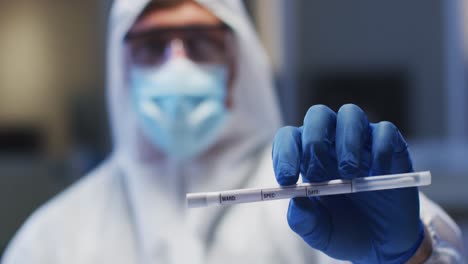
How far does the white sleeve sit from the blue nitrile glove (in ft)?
0.21

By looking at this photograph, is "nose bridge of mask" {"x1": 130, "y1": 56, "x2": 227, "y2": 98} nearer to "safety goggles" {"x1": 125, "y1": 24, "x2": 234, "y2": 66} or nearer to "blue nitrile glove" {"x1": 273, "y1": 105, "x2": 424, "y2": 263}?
"safety goggles" {"x1": 125, "y1": 24, "x2": 234, "y2": 66}

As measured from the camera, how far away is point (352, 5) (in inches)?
126

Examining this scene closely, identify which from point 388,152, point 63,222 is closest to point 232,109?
point 63,222

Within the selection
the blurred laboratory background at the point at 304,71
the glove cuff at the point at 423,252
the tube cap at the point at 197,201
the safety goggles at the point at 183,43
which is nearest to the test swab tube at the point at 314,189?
the tube cap at the point at 197,201

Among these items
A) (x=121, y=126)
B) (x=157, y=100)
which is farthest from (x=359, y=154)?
(x=121, y=126)

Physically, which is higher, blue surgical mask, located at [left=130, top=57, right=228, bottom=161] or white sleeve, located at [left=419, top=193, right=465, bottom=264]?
blue surgical mask, located at [left=130, top=57, right=228, bottom=161]

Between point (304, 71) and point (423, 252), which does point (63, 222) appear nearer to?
point (423, 252)

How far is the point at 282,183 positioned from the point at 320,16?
2.71 meters

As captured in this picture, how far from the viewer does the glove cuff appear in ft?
2.62

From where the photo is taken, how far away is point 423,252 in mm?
806

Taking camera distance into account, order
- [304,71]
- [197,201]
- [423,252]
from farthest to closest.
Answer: [304,71] < [423,252] < [197,201]

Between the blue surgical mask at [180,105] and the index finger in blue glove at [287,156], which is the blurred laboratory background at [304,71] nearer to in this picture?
the blue surgical mask at [180,105]

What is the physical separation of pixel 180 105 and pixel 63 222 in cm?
30

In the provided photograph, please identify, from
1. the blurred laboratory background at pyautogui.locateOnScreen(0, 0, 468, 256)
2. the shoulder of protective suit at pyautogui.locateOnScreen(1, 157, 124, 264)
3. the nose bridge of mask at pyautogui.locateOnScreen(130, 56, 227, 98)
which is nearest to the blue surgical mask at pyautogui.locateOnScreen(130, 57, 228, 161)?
the nose bridge of mask at pyautogui.locateOnScreen(130, 56, 227, 98)
